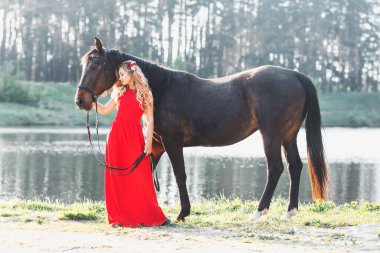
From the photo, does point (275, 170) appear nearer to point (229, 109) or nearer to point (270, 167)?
point (270, 167)

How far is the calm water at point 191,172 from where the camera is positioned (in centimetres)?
1747

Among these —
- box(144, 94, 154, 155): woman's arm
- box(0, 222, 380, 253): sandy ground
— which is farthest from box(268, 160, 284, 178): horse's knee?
box(144, 94, 154, 155): woman's arm

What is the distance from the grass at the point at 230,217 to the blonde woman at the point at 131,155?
0.94ft

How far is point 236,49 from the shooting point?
6838 cm

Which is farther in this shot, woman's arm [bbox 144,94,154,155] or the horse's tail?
the horse's tail

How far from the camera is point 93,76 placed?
6957mm

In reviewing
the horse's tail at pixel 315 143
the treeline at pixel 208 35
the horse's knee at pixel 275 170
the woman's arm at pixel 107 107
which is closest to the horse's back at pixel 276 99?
the horse's tail at pixel 315 143

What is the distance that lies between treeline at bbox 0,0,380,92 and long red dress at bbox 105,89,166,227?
52.8m

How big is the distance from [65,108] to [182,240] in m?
48.7

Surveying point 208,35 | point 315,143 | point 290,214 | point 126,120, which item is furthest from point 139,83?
Answer: point 208,35

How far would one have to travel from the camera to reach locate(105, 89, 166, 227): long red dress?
22.1ft

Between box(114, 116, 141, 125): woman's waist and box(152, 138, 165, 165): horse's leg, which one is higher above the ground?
box(114, 116, 141, 125): woman's waist

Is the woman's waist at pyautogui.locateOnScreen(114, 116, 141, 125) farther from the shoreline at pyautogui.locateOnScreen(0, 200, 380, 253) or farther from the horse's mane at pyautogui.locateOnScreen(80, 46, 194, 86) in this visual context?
the shoreline at pyautogui.locateOnScreen(0, 200, 380, 253)

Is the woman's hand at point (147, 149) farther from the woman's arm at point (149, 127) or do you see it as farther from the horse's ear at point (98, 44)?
the horse's ear at point (98, 44)
